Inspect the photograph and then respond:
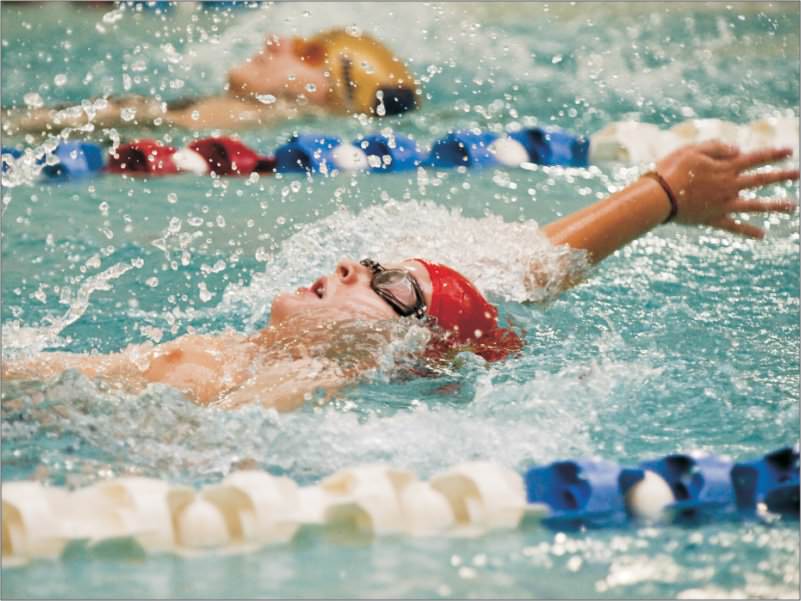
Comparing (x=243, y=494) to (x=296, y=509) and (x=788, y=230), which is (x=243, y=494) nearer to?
(x=296, y=509)

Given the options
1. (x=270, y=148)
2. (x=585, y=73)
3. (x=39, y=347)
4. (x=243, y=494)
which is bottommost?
(x=243, y=494)

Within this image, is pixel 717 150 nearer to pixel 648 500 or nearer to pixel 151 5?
pixel 648 500

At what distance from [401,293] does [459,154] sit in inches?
78.2

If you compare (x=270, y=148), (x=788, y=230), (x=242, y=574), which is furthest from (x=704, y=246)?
(x=242, y=574)

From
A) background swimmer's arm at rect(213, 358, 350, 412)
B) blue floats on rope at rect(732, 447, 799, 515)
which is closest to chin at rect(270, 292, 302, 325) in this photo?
background swimmer's arm at rect(213, 358, 350, 412)

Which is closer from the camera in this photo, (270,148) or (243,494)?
(243,494)

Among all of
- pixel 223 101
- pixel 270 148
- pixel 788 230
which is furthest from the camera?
pixel 223 101

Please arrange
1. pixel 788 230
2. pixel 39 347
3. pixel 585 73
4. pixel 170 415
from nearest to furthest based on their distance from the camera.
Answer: pixel 170 415 → pixel 39 347 → pixel 788 230 → pixel 585 73

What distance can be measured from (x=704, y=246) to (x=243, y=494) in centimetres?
220

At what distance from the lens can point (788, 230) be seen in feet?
12.7

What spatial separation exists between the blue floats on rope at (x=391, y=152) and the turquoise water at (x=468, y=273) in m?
0.11

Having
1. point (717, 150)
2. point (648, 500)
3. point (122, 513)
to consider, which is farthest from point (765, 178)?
point (122, 513)

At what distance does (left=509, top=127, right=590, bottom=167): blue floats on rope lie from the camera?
446 cm

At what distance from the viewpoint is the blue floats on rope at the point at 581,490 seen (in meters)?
1.98
